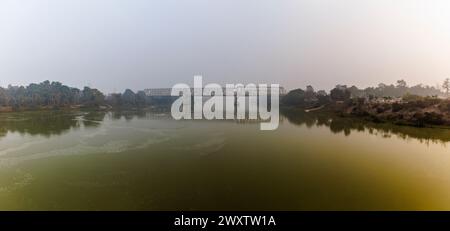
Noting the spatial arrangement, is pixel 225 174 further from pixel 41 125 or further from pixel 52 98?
pixel 52 98

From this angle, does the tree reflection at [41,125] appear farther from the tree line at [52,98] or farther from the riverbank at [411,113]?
the riverbank at [411,113]

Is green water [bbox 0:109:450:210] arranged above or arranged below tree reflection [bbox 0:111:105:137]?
below

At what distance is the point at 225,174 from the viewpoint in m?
6.84

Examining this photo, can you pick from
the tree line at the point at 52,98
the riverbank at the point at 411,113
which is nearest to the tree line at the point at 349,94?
the riverbank at the point at 411,113

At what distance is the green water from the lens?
511 cm

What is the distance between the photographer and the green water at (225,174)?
511 cm

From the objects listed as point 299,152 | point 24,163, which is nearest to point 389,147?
point 299,152

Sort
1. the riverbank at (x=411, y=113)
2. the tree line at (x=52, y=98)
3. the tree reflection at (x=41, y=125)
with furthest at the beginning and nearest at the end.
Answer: the tree line at (x=52, y=98), the riverbank at (x=411, y=113), the tree reflection at (x=41, y=125)

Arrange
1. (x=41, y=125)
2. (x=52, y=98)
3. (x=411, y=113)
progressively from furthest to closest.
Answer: (x=52, y=98), (x=411, y=113), (x=41, y=125)

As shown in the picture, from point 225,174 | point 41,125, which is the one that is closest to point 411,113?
point 225,174

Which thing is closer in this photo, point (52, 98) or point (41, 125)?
point (41, 125)

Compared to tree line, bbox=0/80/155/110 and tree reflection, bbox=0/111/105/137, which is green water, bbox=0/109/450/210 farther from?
tree line, bbox=0/80/155/110

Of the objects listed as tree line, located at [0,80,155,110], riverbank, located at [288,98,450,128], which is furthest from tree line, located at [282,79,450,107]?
tree line, located at [0,80,155,110]
